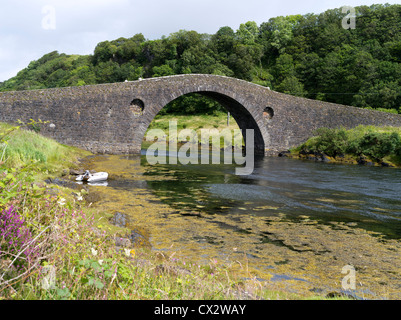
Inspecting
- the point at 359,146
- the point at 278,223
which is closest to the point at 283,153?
the point at 359,146

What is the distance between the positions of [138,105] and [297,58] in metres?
52.3

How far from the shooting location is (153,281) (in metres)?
3.81

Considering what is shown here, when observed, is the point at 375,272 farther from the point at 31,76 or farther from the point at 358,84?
the point at 31,76

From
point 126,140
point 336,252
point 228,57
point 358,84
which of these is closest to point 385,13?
point 358,84

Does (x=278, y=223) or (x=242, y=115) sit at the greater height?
(x=242, y=115)

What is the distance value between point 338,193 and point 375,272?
8125 millimetres

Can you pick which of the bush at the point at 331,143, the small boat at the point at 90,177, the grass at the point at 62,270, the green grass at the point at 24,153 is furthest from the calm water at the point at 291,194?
the bush at the point at 331,143

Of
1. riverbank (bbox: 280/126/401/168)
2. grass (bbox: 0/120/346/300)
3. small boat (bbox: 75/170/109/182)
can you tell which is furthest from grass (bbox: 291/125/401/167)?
grass (bbox: 0/120/346/300)

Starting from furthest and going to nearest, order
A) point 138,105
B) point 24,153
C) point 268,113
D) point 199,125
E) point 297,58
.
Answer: point 297,58
point 199,125
point 268,113
point 138,105
point 24,153

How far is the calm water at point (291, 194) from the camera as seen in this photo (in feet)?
32.4

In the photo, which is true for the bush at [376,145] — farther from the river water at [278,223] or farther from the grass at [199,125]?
the grass at [199,125]

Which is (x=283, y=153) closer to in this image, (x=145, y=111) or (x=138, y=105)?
(x=145, y=111)

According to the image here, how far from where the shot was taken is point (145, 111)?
26.6m

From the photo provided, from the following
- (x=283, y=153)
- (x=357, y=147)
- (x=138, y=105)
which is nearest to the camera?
(x=357, y=147)
